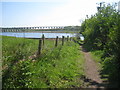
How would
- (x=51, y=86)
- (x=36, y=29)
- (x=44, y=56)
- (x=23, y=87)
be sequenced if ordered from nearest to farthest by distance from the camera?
(x=23, y=87), (x=51, y=86), (x=44, y=56), (x=36, y=29)

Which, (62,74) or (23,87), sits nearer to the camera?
(23,87)

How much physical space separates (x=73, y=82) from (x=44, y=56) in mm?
2705

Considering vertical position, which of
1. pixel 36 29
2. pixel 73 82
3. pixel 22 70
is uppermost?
pixel 36 29

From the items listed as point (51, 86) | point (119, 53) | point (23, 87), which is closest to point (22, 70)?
point (23, 87)

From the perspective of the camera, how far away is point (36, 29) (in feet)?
200

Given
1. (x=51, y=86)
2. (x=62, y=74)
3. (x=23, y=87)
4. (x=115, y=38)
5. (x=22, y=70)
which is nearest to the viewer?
(x=23, y=87)

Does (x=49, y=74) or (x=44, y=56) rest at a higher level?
(x=44, y=56)

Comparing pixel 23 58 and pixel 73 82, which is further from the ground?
pixel 23 58

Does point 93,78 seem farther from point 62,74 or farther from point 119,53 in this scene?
point 119,53

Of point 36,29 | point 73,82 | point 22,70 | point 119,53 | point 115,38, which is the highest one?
point 36,29

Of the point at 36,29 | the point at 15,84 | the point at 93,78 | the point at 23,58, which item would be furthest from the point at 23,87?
the point at 36,29

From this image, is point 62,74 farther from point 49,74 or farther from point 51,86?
point 51,86

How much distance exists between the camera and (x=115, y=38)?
675 centimetres

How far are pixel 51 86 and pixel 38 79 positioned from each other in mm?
520
